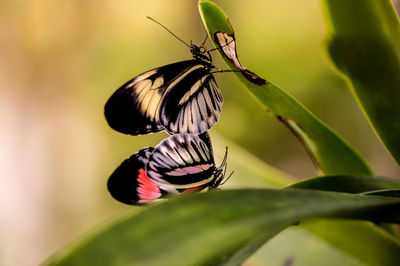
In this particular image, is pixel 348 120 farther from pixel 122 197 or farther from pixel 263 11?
pixel 122 197

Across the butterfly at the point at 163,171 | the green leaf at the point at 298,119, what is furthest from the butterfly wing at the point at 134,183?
the green leaf at the point at 298,119

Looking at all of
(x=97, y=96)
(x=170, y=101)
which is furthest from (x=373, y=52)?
(x=97, y=96)

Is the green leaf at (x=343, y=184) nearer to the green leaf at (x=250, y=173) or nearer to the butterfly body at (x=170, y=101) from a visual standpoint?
the butterfly body at (x=170, y=101)

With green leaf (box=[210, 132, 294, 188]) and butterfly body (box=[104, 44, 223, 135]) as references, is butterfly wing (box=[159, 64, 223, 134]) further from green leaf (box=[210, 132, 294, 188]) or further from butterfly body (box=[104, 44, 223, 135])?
green leaf (box=[210, 132, 294, 188])

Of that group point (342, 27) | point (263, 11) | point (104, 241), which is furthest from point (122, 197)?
point (263, 11)

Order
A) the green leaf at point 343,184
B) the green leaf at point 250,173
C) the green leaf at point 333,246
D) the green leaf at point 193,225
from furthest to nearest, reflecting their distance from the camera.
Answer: the green leaf at point 250,173 < the green leaf at point 333,246 < the green leaf at point 343,184 < the green leaf at point 193,225
